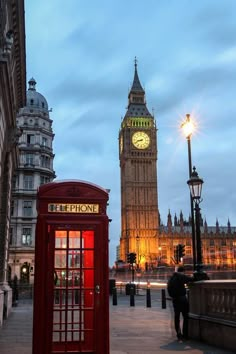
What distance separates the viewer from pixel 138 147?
12150 cm

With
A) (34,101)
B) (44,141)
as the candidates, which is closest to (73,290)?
(44,141)

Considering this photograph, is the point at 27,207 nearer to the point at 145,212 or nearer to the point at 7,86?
the point at 7,86

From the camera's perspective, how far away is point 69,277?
6.89m

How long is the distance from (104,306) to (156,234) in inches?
4322

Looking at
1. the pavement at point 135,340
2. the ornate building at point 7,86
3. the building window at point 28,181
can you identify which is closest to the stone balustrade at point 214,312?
the pavement at point 135,340

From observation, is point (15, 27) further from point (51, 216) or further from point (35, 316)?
point (35, 316)

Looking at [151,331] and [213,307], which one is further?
[151,331]

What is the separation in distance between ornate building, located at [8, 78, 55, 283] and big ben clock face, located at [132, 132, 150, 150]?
63000 millimetres

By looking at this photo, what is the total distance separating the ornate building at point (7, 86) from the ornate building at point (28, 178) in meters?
30.8

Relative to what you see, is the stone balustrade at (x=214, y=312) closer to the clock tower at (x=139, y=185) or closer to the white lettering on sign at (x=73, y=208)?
the white lettering on sign at (x=73, y=208)

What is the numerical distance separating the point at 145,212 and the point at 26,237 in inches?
2740

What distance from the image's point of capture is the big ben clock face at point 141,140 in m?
122

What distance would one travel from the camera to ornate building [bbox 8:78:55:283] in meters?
49.5

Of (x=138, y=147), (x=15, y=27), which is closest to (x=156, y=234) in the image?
(x=138, y=147)
